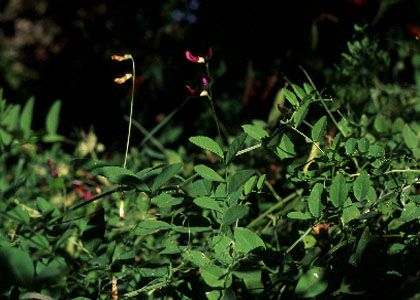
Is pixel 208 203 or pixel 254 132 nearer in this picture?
pixel 208 203

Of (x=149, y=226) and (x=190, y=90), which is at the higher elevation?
(x=190, y=90)

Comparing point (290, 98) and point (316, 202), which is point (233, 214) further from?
point (290, 98)

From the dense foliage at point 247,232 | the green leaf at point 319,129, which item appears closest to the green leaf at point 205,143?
the dense foliage at point 247,232

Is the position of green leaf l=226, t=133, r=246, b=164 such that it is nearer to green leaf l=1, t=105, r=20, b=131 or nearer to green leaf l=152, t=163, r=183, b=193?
green leaf l=152, t=163, r=183, b=193

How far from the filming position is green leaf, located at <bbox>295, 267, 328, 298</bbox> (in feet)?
2.70

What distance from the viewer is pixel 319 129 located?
3.33ft

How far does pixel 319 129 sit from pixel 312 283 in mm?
330

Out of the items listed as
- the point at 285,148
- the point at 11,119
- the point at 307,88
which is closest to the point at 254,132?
the point at 285,148

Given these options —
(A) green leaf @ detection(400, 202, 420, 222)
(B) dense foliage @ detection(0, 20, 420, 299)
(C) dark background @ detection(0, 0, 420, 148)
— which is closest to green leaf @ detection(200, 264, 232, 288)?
(B) dense foliage @ detection(0, 20, 420, 299)

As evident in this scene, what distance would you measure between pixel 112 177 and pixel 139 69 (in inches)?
91.8

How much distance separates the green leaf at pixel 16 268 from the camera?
754 mm

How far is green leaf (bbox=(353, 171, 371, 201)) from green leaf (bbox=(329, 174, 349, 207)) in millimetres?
36

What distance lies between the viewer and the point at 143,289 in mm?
905

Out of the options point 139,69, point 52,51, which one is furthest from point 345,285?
point 52,51
